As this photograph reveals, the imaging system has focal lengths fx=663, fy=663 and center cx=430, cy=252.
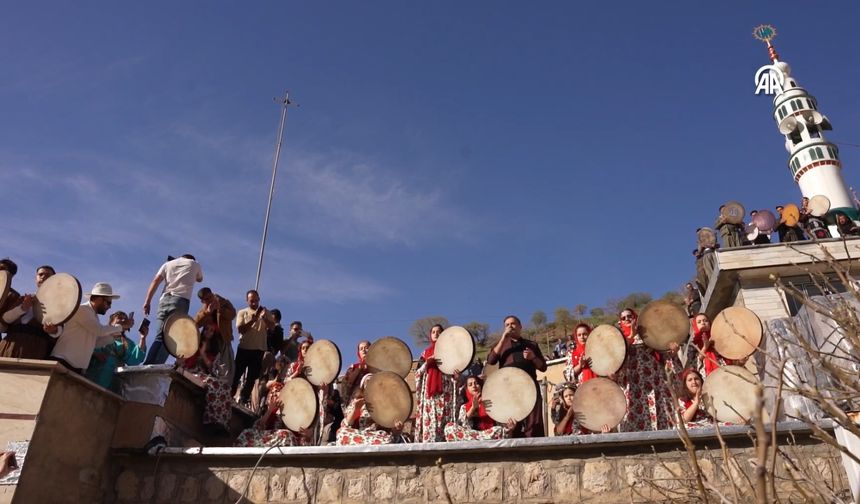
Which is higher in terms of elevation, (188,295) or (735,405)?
(188,295)

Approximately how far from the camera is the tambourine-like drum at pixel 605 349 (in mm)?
6480

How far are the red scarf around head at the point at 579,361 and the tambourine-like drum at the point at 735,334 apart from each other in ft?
4.10

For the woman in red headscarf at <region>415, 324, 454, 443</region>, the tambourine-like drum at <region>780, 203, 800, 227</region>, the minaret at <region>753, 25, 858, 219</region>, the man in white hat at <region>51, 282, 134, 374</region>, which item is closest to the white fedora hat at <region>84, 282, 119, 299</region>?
the man in white hat at <region>51, 282, 134, 374</region>

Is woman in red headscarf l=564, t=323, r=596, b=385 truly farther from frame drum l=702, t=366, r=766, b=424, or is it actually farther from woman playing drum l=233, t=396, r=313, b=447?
woman playing drum l=233, t=396, r=313, b=447

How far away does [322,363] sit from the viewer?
7.18 metres

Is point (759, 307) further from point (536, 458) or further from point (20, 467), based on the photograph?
point (20, 467)

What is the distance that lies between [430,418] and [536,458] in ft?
4.21

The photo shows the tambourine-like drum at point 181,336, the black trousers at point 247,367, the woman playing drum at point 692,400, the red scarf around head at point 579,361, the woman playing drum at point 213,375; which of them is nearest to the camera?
the woman playing drum at point 692,400

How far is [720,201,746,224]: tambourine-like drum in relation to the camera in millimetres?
16398

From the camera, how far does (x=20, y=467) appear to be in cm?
506

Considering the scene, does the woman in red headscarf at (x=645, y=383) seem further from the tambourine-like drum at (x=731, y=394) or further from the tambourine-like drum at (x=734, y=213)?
the tambourine-like drum at (x=734, y=213)

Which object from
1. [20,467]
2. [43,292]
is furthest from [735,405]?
[43,292]

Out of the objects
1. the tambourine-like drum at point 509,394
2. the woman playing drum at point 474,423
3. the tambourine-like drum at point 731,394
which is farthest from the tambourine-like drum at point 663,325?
the woman playing drum at point 474,423

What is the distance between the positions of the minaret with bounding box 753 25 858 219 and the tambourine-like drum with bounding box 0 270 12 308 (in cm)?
3906
